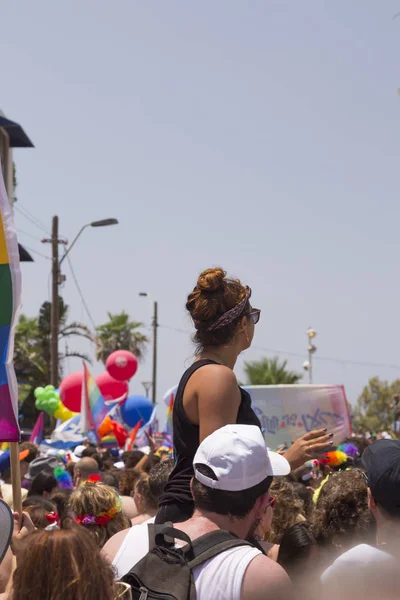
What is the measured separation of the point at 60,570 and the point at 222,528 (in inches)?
27.5

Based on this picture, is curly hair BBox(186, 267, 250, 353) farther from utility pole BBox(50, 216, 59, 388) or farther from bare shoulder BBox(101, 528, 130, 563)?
utility pole BBox(50, 216, 59, 388)

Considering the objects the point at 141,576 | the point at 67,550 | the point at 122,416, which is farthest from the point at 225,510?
the point at 122,416

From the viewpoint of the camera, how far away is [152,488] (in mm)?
5953

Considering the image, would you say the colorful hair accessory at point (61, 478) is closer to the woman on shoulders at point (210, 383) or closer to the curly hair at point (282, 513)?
the curly hair at point (282, 513)

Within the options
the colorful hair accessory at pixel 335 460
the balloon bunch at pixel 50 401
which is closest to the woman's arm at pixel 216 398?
the colorful hair accessory at pixel 335 460

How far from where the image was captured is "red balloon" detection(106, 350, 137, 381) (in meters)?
26.3

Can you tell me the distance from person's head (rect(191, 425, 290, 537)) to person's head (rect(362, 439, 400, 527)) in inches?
13.6

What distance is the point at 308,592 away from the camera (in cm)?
275

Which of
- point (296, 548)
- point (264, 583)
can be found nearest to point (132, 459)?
point (296, 548)

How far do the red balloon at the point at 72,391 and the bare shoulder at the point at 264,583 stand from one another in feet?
66.8

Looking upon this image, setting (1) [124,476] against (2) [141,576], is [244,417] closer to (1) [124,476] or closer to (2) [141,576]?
(2) [141,576]

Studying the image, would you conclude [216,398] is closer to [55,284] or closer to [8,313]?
[8,313]

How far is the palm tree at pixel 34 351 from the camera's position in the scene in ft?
148

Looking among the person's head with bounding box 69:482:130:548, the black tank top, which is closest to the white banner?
the person's head with bounding box 69:482:130:548
